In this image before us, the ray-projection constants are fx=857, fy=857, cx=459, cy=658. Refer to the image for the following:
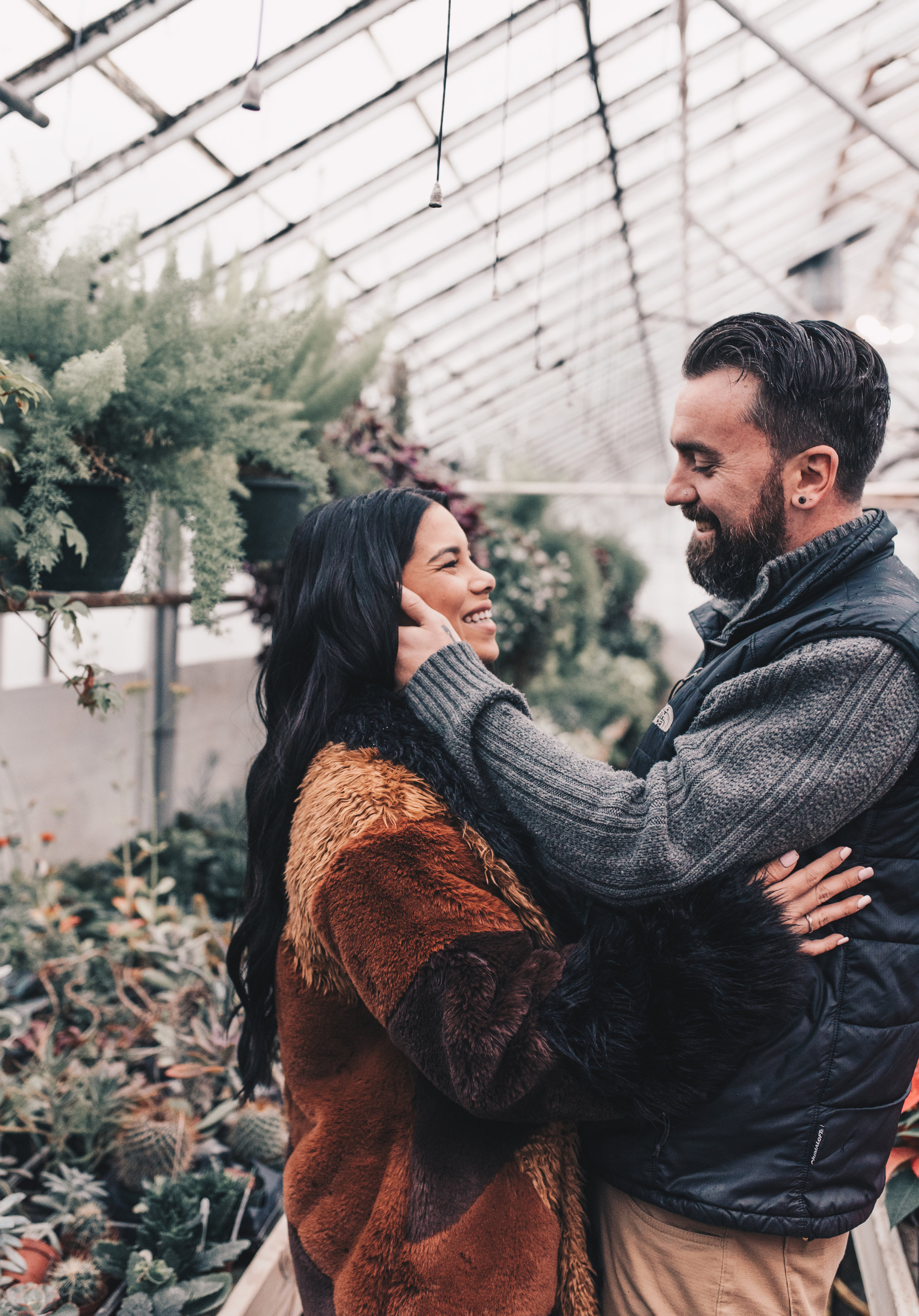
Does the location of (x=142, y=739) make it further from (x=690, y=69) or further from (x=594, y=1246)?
(x=690, y=69)

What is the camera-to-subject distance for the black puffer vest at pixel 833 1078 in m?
0.98

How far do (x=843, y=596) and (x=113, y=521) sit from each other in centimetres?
132

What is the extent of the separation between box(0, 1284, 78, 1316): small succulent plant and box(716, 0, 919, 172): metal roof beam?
3.97m

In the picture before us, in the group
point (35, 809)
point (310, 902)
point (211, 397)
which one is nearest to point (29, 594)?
point (211, 397)

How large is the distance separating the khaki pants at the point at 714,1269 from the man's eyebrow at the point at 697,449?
38.6 inches

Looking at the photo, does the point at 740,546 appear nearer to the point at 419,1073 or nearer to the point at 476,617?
the point at 476,617

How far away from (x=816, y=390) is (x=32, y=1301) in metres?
1.90

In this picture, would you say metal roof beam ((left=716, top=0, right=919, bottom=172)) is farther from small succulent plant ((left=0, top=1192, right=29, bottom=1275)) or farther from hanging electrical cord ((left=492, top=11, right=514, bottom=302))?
small succulent plant ((left=0, top=1192, right=29, bottom=1275))

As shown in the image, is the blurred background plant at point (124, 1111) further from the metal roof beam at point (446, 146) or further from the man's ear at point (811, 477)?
the metal roof beam at point (446, 146)

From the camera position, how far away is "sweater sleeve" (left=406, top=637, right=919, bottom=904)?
3.12 feet

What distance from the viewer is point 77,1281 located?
1.63 metres

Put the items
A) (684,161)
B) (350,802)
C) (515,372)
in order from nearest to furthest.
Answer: (350,802), (684,161), (515,372)

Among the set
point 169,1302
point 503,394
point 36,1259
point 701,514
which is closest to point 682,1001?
point 701,514

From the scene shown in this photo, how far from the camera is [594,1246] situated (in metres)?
1.15
